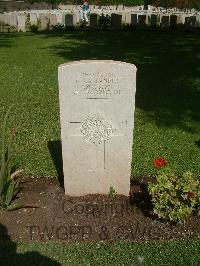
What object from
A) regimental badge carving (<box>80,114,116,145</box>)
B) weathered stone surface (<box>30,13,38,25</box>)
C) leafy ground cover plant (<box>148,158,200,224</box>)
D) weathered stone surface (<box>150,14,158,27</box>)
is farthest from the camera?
weathered stone surface (<box>150,14,158,27</box>)

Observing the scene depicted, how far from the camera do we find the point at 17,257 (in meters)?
4.71

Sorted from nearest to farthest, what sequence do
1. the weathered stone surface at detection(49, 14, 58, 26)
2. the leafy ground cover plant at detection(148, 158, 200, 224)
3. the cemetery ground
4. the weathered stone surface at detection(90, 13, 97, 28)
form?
the cemetery ground < the leafy ground cover plant at detection(148, 158, 200, 224) < the weathered stone surface at detection(90, 13, 97, 28) < the weathered stone surface at detection(49, 14, 58, 26)

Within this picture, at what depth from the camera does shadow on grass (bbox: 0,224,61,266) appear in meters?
4.63

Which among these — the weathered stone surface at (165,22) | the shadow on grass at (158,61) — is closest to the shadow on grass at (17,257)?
the shadow on grass at (158,61)

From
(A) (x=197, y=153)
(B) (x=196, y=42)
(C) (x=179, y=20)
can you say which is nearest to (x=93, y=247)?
(A) (x=197, y=153)

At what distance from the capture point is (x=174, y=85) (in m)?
11.6

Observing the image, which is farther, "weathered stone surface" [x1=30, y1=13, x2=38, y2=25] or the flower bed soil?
"weathered stone surface" [x1=30, y1=13, x2=38, y2=25]

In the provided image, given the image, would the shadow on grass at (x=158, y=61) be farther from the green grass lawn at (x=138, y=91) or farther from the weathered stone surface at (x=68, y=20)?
the weathered stone surface at (x=68, y=20)

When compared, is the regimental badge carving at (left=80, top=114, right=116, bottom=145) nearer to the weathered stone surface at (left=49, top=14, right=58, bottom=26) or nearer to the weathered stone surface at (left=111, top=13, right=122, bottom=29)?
the weathered stone surface at (left=111, top=13, right=122, bottom=29)

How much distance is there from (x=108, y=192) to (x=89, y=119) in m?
1.16

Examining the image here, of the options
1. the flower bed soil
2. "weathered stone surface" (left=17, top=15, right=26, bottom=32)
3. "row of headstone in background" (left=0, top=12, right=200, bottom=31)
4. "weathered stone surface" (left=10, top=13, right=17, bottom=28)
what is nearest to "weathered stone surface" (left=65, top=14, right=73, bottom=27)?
"row of headstone in background" (left=0, top=12, right=200, bottom=31)

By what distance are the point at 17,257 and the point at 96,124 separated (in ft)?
6.09

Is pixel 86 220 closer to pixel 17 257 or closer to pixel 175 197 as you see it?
pixel 17 257

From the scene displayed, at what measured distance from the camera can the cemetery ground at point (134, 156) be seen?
4895 mm
